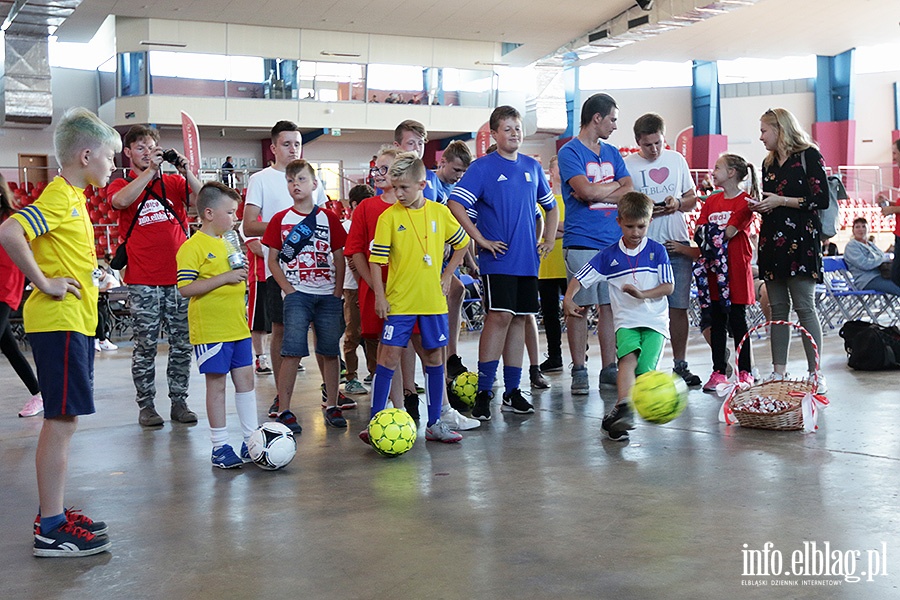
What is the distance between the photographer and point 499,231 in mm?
5754

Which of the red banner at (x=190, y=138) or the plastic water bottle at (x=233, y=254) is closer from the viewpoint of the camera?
the plastic water bottle at (x=233, y=254)

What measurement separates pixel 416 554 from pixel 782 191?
167 inches

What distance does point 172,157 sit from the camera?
5.59 meters

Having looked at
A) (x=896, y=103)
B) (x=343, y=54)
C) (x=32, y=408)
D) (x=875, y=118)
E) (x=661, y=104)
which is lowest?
(x=32, y=408)

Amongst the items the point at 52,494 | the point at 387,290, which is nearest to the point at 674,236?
the point at 387,290

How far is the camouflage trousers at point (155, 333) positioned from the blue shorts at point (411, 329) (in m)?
1.67

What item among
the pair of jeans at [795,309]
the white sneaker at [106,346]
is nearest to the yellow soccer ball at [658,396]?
the pair of jeans at [795,309]

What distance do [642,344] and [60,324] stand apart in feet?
10.1

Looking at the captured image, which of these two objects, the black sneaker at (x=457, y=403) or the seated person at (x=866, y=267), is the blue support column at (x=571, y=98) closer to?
the seated person at (x=866, y=267)

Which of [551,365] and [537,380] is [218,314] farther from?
[551,365]

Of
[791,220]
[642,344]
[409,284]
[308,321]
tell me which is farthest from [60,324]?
[791,220]

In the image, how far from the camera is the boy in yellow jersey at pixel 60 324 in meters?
3.33

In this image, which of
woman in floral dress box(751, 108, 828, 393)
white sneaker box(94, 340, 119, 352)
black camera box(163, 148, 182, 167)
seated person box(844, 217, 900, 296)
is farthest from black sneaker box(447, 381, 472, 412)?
white sneaker box(94, 340, 119, 352)

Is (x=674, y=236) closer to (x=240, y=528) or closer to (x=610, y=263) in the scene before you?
(x=610, y=263)
